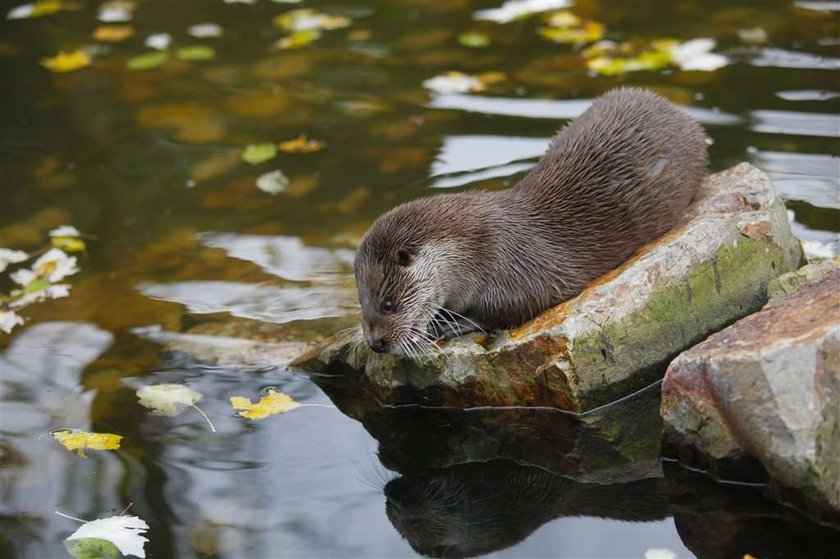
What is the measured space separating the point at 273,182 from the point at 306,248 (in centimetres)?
88

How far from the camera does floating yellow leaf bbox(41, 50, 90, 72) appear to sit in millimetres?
8977

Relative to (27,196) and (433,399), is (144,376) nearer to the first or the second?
(433,399)

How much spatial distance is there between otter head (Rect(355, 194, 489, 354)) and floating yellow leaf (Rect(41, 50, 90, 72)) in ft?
15.7

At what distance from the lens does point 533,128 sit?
7492 millimetres

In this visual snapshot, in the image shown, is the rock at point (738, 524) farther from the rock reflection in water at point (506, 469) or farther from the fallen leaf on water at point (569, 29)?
the fallen leaf on water at point (569, 29)

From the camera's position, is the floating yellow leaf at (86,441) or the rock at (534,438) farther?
the floating yellow leaf at (86,441)

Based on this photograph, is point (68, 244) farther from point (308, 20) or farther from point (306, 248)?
point (308, 20)

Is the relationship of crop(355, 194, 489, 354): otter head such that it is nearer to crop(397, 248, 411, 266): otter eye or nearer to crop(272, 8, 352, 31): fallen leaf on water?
crop(397, 248, 411, 266): otter eye

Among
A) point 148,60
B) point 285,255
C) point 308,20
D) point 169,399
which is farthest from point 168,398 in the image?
point 308,20

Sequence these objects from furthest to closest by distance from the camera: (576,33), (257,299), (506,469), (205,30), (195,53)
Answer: (205,30) → (195,53) → (576,33) → (257,299) → (506,469)

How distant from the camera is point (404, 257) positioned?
Result: 4961mm

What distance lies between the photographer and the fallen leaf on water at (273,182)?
729 cm

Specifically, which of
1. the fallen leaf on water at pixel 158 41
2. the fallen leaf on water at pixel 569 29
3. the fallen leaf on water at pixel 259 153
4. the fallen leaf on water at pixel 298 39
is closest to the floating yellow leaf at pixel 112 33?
the fallen leaf on water at pixel 158 41

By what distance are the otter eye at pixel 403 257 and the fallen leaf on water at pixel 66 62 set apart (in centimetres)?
500
